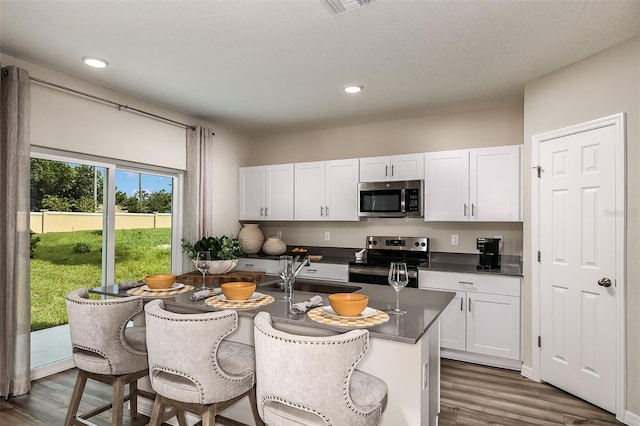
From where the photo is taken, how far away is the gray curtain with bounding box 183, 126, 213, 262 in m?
4.46

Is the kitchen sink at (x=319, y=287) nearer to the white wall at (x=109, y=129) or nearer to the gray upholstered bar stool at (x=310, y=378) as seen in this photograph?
the gray upholstered bar stool at (x=310, y=378)

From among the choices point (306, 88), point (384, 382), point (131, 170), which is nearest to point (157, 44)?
point (306, 88)

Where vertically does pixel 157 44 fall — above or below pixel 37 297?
above

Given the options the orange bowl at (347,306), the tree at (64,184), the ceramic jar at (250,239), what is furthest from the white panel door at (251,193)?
the orange bowl at (347,306)

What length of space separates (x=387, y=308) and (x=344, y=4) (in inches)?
66.7

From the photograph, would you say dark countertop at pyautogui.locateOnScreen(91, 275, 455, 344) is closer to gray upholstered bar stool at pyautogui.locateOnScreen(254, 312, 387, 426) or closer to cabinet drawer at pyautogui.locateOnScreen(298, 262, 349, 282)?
gray upholstered bar stool at pyautogui.locateOnScreen(254, 312, 387, 426)

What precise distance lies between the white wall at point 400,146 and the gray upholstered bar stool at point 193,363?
10.3ft

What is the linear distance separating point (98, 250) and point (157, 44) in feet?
6.90

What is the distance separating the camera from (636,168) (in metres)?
2.60

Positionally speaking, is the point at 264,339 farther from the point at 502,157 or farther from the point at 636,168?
the point at 502,157

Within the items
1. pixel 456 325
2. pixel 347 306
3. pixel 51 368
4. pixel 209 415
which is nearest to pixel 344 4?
pixel 347 306

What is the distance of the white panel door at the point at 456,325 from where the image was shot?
370 centimetres

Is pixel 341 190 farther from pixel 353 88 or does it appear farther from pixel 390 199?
pixel 353 88

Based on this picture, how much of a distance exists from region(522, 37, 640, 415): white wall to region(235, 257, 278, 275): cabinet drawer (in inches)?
124
